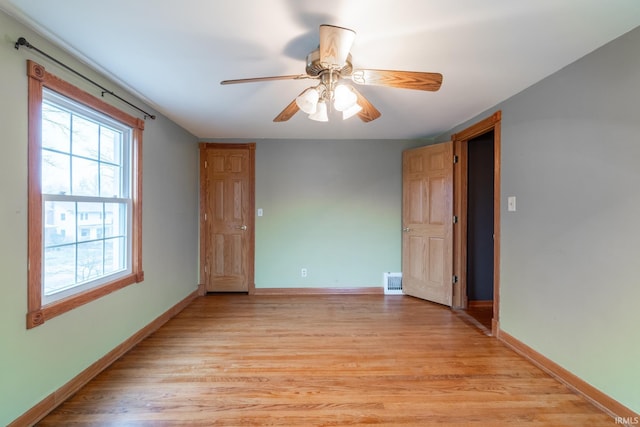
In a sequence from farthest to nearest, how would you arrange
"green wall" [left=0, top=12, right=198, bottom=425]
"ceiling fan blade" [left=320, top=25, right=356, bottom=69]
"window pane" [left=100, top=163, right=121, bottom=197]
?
"window pane" [left=100, top=163, right=121, bottom=197] < "green wall" [left=0, top=12, right=198, bottom=425] < "ceiling fan blade" [left=320, top=25, right=356, bottom=69]

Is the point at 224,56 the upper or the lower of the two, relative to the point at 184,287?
upper

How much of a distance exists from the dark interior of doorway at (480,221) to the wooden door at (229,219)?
2780 millimetres

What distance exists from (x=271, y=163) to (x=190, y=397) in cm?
275

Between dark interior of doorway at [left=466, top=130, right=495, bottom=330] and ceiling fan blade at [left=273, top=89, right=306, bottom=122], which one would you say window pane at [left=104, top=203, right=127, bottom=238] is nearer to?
ceiling fan blade at [left=273, top=89, right=306, bottom=122]

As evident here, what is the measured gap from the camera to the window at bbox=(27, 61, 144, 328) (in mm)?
1521

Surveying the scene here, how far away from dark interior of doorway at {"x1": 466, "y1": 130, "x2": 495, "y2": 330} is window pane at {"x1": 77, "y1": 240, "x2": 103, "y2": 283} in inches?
145

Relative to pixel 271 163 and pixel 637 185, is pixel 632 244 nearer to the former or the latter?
pixel 637 185

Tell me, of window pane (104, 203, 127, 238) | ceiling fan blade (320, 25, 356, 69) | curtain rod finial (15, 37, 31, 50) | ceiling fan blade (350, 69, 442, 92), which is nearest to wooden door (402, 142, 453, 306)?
ceiling fan blade (350, 69, 442, 92)

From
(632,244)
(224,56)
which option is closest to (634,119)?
(632,244)

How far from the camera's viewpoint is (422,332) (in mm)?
2604

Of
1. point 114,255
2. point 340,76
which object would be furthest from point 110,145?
point 340,76

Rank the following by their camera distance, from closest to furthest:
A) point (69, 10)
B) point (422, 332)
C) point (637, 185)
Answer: point (69, 10)
point (637, 185)
point (422, 332)

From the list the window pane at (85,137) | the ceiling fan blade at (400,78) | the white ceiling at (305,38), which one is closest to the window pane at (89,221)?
the window pane at (85,137)

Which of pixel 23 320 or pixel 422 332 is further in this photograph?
pixel 422 332
